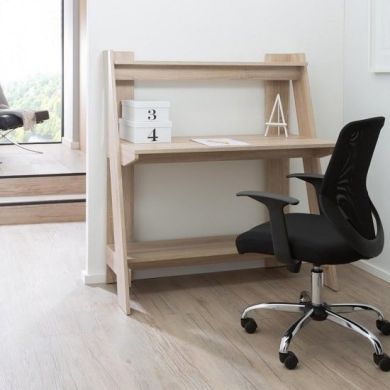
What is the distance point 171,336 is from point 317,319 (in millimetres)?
601

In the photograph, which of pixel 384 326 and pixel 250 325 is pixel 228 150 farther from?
pixel 384 326

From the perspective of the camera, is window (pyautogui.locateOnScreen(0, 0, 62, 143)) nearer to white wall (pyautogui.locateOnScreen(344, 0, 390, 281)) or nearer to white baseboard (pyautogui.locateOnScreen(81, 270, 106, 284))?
white baseboard (pyautogui.locateOnScreen(81, 270, 106, 284))

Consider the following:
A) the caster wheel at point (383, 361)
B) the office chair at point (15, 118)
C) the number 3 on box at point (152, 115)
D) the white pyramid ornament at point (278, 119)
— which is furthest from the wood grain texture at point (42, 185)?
the caster wheel at point (383, 361)

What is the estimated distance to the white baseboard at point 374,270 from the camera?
12.6 ft

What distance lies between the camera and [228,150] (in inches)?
132

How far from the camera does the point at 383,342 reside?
2.97 meters

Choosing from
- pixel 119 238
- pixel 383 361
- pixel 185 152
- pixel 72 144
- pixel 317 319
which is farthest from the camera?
pixel 72 144

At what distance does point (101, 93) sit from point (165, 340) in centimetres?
134

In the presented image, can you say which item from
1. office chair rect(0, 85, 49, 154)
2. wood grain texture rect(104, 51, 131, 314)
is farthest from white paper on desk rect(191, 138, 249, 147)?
office chair rect(0, 85, 49, 154)

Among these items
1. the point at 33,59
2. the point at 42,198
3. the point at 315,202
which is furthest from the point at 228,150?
the point at 33,59

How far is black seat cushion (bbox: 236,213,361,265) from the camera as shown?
8.93 ft

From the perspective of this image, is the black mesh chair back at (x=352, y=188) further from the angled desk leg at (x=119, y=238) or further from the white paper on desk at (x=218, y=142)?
the angled desk leg at (x=119, y=238)

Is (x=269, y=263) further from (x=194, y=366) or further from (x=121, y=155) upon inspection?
(x=194, y=366)

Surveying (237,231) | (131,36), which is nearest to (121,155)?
(131,36)
